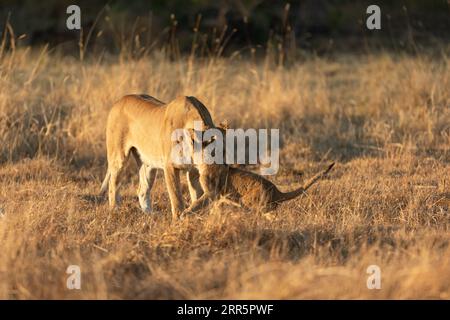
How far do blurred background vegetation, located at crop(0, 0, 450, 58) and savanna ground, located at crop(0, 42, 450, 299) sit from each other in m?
3.81

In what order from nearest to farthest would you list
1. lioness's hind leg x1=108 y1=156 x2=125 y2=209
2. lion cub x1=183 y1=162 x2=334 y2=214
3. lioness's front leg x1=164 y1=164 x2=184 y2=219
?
lion cub x1=183 y1=162 x2=334 y2=214 → lioness's front leg x1=164 y1=164 x2=184 y2=219 → lioness's hind leg x1=108 y1=156 x2=125 y2=209

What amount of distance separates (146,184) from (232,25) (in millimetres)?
→ 11552

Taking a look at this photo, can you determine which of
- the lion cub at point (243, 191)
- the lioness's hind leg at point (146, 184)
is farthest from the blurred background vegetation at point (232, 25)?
the lion cub at point (243, 191)

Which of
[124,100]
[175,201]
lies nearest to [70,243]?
[175,201]

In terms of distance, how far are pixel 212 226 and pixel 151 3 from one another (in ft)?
46.3

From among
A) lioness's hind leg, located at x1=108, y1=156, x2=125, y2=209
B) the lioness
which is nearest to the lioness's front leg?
the lioness

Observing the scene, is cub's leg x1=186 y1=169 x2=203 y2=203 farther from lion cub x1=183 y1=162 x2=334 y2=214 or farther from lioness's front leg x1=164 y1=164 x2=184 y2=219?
lion cub x1=183 y1=162 x2=334 y2=214

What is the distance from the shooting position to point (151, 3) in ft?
64.2

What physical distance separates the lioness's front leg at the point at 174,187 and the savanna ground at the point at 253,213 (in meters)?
0.25

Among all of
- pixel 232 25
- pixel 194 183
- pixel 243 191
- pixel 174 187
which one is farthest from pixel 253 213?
pixel 232 25

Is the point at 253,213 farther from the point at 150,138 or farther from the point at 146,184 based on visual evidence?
the point at 146,184

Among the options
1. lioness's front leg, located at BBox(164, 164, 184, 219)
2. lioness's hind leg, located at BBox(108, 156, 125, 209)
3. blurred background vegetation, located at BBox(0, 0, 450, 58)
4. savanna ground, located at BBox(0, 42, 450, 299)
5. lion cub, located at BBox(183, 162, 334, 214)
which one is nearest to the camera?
savanna ground, located at BBox(0, 42, 450, 299)

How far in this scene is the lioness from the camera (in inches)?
271

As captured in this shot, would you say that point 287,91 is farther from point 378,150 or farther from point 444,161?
point 444,161
